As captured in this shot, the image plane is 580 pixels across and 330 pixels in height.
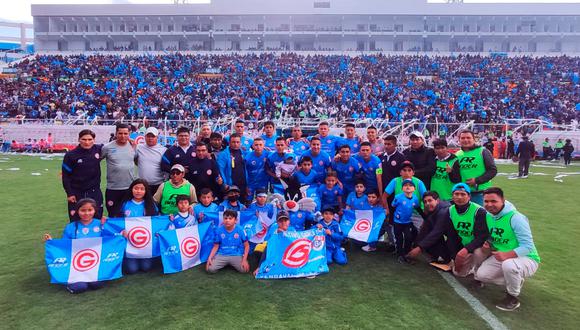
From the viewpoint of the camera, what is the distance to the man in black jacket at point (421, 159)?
5891 millimetres

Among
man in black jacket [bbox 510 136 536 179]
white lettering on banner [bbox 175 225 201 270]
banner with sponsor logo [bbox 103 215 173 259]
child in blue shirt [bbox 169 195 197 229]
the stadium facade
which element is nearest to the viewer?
banner with sponsor logo [bbox 103 215 173 259]

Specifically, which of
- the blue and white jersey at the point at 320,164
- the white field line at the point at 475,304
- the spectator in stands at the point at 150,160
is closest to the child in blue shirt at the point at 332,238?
the blue and white jersey at the point at 320,164

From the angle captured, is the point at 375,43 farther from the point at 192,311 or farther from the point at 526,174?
the point at 192,311

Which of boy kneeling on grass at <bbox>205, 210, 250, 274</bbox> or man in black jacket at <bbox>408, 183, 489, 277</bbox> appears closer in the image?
man in black jacket at <bbox>408, 183, 489, 277</bbox>

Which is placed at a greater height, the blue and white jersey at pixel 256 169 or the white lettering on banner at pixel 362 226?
the blue and white jersey at pixel 256 169

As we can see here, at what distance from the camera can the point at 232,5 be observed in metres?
49.2

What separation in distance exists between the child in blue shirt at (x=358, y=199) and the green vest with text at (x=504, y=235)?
2017mm

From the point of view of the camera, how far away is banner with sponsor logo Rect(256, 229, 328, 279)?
487 cm

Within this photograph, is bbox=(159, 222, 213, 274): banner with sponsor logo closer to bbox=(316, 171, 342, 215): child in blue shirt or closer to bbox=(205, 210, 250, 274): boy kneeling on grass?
bbox=(205, 210, 250, 274): boy kneeling on grass

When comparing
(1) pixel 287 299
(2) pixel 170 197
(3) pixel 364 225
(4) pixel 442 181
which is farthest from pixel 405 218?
(2) pixel 170 197

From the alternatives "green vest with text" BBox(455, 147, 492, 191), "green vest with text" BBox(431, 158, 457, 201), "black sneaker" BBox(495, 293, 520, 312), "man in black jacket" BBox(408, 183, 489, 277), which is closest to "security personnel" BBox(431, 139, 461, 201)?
"green vest with text" BBox(431, 158, 457, 201)

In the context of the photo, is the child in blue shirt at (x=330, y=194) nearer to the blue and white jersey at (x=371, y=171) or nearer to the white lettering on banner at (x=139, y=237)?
the blue and white jersey at (x=371, y=171)

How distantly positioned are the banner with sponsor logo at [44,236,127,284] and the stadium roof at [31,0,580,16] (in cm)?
4789

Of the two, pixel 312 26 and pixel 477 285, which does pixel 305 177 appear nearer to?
pixel 477 285
